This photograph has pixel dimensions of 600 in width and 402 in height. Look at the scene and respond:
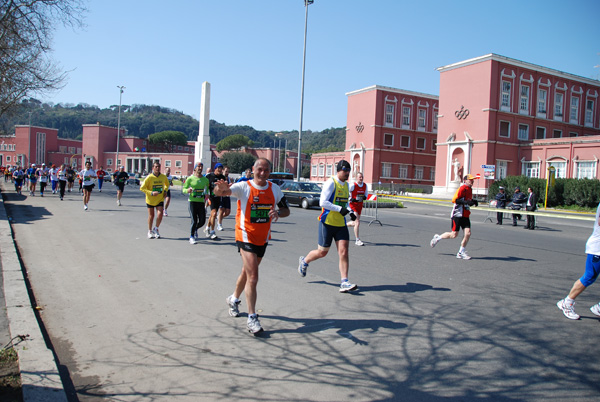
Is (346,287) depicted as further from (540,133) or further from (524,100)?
(540,133)

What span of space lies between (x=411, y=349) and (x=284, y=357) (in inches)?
50.3

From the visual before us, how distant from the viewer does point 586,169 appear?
37.6 m

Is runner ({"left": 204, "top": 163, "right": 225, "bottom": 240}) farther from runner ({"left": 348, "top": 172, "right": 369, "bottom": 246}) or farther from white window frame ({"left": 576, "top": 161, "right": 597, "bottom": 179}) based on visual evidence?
white window frame ({"left": 576, "top": 161, "right": 597, "bottom": 179})

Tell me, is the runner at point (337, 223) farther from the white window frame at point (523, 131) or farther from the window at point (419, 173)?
the window at point (419, 173)

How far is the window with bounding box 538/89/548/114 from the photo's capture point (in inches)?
1805

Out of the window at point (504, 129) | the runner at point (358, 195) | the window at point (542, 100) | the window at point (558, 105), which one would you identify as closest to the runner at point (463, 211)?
the runner at point (358, 195)

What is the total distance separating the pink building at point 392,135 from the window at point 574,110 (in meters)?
16.4

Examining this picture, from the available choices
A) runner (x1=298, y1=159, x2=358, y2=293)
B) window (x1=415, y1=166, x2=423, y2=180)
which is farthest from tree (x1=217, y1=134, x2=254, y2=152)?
runner (x1=298, y1=159, x2=358, y2=293)

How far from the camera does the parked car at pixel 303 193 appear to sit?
77.5 ft

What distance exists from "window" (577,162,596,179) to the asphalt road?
111ft

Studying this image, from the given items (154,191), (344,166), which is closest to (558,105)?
(154,191)

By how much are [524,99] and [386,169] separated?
59.1ft

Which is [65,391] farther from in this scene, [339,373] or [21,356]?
[339,373]

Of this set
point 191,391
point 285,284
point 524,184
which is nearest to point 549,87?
point 524,184
